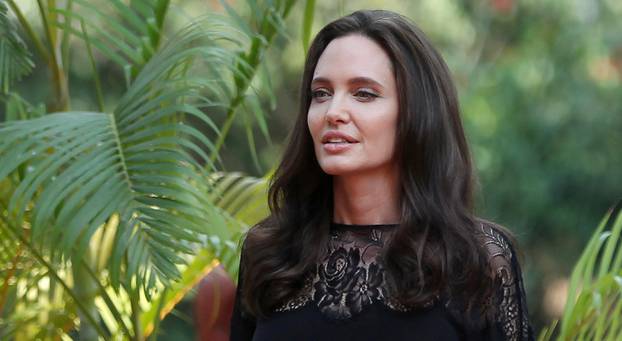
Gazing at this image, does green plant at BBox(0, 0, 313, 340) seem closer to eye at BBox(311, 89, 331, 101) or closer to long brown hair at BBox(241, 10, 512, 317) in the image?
long brown hair at BBox(241, 10, 512, 317)

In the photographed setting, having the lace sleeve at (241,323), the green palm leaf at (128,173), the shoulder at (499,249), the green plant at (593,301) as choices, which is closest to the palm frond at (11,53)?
the green palm leaf at (128,173)

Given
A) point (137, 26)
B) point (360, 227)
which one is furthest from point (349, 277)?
point (137, 26)

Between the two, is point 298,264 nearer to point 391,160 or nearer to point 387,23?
point 391,160

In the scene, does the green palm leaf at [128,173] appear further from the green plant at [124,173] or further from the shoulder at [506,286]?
the shoulder at [506,286]

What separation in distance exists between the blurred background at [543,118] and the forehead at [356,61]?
263 inches

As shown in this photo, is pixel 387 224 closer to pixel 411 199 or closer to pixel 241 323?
pixel 411 199

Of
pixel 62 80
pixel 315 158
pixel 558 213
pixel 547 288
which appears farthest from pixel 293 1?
pixel 547 288

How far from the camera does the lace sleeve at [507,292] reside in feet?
7.50

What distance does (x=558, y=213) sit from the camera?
10.1m

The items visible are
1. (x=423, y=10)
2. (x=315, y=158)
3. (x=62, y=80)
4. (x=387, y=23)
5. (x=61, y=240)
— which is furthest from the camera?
(x=423, y=10)

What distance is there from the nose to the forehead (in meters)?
0.05

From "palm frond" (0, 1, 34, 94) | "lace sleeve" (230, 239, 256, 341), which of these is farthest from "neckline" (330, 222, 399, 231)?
"palm frond" (0, 1, 34, 94)

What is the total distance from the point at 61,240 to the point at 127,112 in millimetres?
335

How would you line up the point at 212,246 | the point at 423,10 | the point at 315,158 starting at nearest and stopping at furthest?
the point at 315,158, the point at 212,246, the point at 423,10
